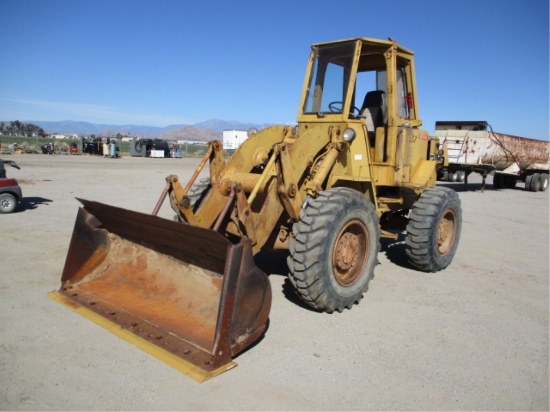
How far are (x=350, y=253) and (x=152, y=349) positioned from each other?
2.35 metres

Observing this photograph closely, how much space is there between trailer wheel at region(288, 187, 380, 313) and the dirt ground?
0.96 ft

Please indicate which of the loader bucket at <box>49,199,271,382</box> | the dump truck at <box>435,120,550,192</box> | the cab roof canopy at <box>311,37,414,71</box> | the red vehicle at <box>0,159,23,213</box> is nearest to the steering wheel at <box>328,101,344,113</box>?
the cab roof canopy at <box>311,37,414,71</box>

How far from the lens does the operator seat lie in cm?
604

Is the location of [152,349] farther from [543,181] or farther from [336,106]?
[543,181]

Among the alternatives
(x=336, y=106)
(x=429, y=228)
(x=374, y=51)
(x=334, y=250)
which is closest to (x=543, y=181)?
(x=429, y=228)

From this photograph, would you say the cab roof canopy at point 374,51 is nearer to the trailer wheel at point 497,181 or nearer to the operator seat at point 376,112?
the operator seat at point 376,112

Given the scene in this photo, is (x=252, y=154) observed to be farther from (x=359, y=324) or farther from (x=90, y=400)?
(x=90, y=400)

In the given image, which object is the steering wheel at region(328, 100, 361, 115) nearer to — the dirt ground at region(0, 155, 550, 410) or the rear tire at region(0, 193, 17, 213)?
the dirt ground at region(0, 155, 550, 410)

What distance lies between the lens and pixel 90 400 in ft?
9.77

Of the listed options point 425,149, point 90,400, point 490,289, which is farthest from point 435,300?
point 90,400

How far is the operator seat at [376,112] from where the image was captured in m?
6.04

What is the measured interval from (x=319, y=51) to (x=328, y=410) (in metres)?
4.58

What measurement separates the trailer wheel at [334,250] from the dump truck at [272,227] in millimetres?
14

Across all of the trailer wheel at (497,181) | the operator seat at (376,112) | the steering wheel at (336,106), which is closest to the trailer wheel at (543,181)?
the trailer wheel at (497,181)
